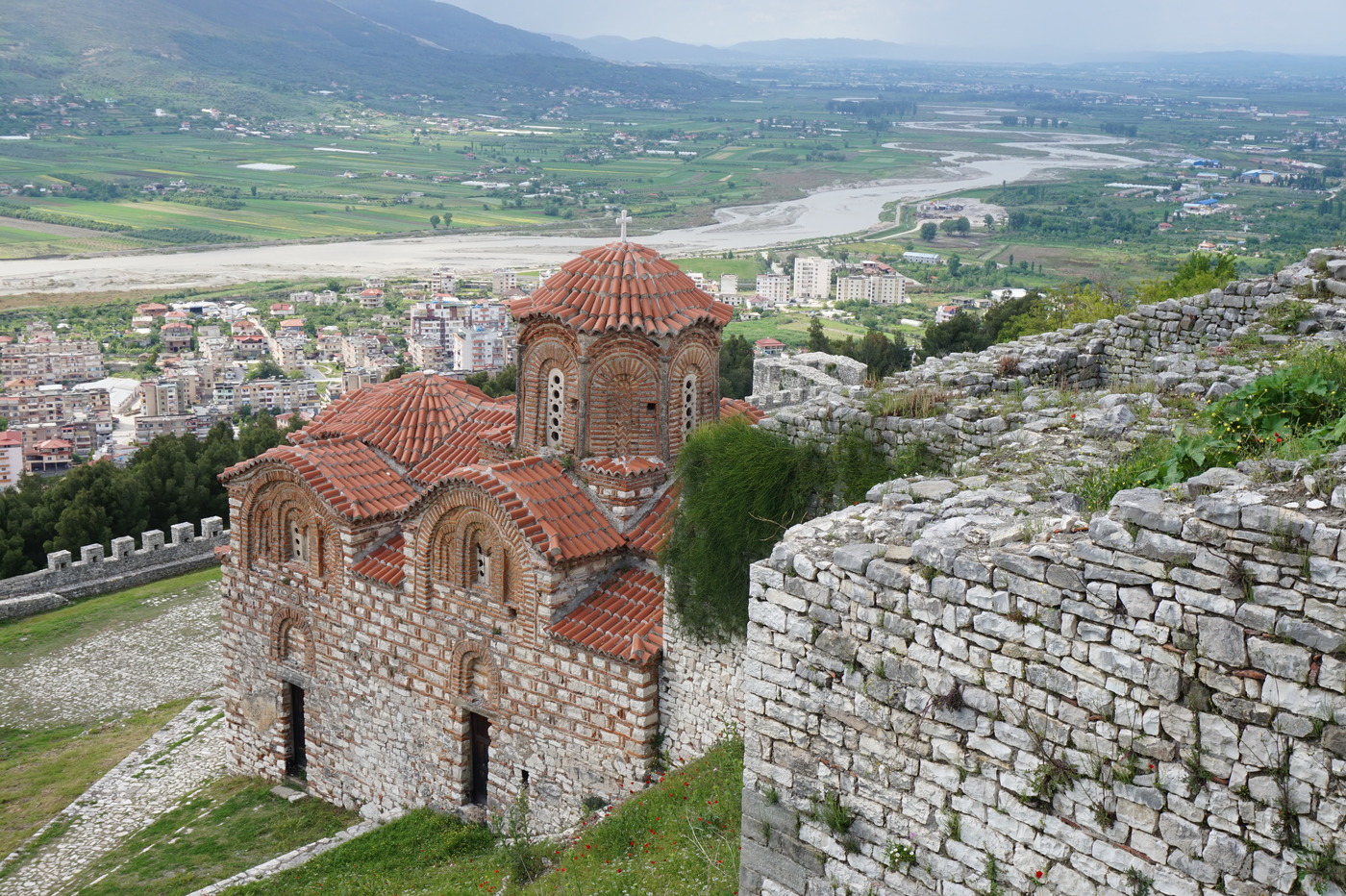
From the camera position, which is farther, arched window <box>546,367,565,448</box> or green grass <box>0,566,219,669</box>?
green grass <box>0,566,219,669</box>

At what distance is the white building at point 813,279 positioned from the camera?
70.0 m

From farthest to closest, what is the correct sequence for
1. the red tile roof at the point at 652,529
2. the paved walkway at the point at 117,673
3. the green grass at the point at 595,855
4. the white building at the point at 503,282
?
the white building at the point at 503,282, the paved walkway at the point at 117,673, the red tile roof at the point at 652,529, the green grass at the point at 595,855

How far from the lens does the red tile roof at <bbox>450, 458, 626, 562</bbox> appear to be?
36.4 feet

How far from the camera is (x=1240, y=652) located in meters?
4.01

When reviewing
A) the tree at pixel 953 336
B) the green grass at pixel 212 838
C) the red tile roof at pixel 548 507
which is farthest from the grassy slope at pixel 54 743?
the tree at pixel 953 336

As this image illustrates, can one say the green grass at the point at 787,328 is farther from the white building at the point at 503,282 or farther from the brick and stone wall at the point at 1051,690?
the brick and stone wall at the point at 1051,690

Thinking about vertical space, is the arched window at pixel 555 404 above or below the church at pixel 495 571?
above

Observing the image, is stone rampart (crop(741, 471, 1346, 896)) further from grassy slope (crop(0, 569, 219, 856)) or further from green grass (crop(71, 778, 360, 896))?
grassy slope (crop(0, 569, 219, 856))

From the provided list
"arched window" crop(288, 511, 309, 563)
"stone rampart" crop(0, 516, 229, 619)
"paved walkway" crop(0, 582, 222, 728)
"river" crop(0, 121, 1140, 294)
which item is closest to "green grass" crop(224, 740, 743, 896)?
"arched window" crop(288, 511, 309, 563)

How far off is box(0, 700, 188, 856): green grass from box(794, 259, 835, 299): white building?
2235 inches

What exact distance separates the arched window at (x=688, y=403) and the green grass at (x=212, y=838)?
550cm

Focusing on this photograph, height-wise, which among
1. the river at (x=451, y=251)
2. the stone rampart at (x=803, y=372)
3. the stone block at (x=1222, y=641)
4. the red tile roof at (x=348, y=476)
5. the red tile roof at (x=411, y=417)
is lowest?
the river at (x=451, y=251)

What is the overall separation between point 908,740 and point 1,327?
89.8 metres

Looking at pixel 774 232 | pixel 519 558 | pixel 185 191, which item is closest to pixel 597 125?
Answer: pixel 185 191
